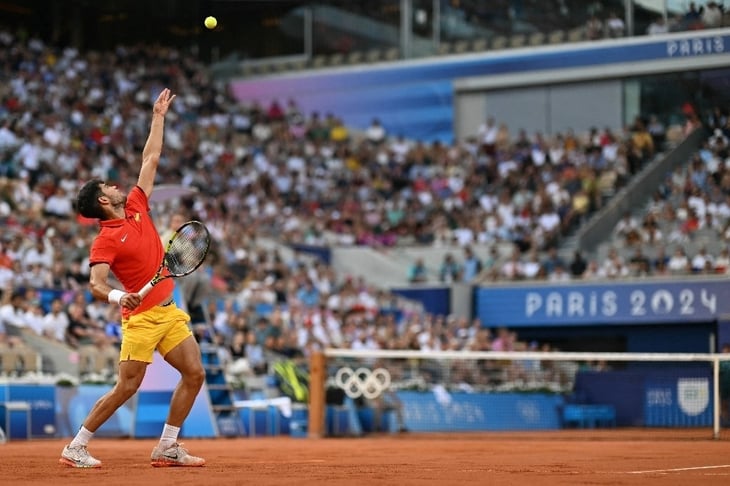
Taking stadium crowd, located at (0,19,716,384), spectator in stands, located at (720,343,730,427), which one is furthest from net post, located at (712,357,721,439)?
stadium crowd, located at (0,19,716,384)

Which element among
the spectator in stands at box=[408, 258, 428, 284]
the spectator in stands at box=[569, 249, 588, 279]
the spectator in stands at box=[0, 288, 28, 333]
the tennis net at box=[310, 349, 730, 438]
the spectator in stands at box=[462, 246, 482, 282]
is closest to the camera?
the tennis net at box=[310, 349, 730, 438]

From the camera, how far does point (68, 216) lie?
2850 cm

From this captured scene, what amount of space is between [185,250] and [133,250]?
440 millimetres

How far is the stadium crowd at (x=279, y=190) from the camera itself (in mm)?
27000

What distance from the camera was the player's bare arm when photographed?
35.4 ft

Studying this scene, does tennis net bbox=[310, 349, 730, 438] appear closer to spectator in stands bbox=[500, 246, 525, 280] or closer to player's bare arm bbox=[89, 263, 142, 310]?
spectator in stands bbox=[500, 246, 525, 280]

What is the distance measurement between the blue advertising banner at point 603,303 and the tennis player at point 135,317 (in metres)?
20.5

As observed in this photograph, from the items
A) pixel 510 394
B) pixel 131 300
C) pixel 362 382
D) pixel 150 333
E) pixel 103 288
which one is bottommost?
pixel 510 394

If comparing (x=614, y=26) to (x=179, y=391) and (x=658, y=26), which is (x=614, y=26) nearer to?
(x=658, y=26)

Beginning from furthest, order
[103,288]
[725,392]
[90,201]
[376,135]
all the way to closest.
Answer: [376,135] < [725,392] < [90,201] < [103,288]

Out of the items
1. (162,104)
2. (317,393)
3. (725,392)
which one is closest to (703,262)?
(725,392)

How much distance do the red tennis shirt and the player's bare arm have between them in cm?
8

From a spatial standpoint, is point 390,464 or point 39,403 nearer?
point 390,464

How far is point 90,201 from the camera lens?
11.4m
